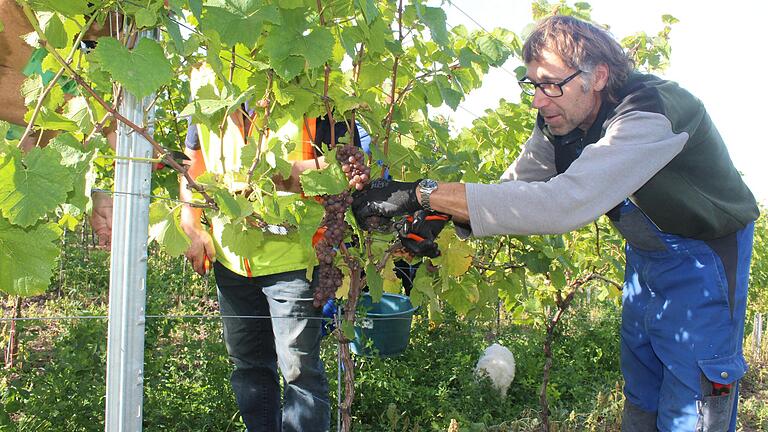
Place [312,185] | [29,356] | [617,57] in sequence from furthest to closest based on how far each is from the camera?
[29,356]
[617,57]
[312,185]

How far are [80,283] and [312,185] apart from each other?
537 centimetres

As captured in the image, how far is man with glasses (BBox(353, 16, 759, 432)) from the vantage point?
6.08 feet

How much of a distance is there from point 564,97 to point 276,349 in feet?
4.64

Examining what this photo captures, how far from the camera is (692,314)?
2.13 metres

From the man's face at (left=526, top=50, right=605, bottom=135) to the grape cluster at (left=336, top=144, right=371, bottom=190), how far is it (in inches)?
30.4

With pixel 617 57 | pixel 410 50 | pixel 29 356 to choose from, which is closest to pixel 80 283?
pixel 29 356

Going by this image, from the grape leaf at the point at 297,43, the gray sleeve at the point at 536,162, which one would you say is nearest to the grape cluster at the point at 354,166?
the grape leaf at the point at 297,43

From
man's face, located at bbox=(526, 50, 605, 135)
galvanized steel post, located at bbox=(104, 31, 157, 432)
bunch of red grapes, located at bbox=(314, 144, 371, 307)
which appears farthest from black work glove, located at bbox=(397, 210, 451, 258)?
galvanized steel post, located at bbox=(104, 31, 157, 432)

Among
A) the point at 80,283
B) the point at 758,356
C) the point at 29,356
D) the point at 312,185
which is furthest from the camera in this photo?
the point at 758,356

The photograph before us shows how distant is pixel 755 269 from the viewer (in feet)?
28.2

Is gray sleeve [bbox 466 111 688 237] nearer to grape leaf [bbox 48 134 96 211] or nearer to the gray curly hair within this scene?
the gray curly hair

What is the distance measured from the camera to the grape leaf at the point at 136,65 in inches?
47.1

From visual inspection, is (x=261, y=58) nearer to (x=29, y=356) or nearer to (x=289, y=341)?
(x=289, y=341)

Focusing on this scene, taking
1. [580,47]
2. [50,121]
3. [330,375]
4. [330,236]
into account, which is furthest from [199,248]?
[330,375]
